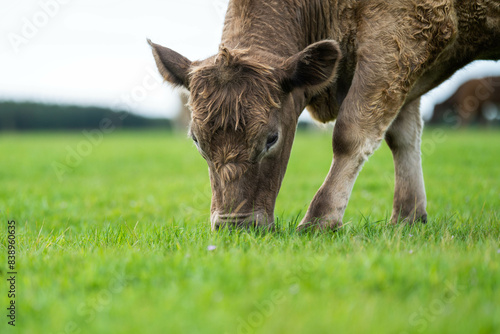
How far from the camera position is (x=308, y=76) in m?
3.80

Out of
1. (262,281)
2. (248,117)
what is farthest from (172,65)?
(262,281)

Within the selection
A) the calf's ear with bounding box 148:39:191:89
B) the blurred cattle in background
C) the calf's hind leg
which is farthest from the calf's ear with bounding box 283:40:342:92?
the blurred cattle in background

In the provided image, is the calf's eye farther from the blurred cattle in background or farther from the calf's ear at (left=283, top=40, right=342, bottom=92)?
the blurred cattle in background

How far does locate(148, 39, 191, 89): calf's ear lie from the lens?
407 centimetres

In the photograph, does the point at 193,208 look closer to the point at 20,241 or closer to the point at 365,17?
the point at 20,241

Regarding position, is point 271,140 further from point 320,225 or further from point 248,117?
point 320,225

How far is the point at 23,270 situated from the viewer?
264 centimetres

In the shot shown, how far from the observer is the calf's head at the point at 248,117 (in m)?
3.46

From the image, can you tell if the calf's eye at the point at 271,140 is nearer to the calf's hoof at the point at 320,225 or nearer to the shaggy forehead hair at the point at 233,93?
the shaggy forehead hair at the point at 233,93

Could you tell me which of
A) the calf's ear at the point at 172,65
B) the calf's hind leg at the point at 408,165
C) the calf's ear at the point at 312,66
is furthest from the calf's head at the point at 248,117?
the calf's hind leg at the point at 408,165

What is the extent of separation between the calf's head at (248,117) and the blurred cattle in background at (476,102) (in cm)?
2961

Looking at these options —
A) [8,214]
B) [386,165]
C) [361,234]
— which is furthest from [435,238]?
[386,165]

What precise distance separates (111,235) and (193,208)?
2.87 meters

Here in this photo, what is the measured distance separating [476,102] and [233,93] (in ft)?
101
